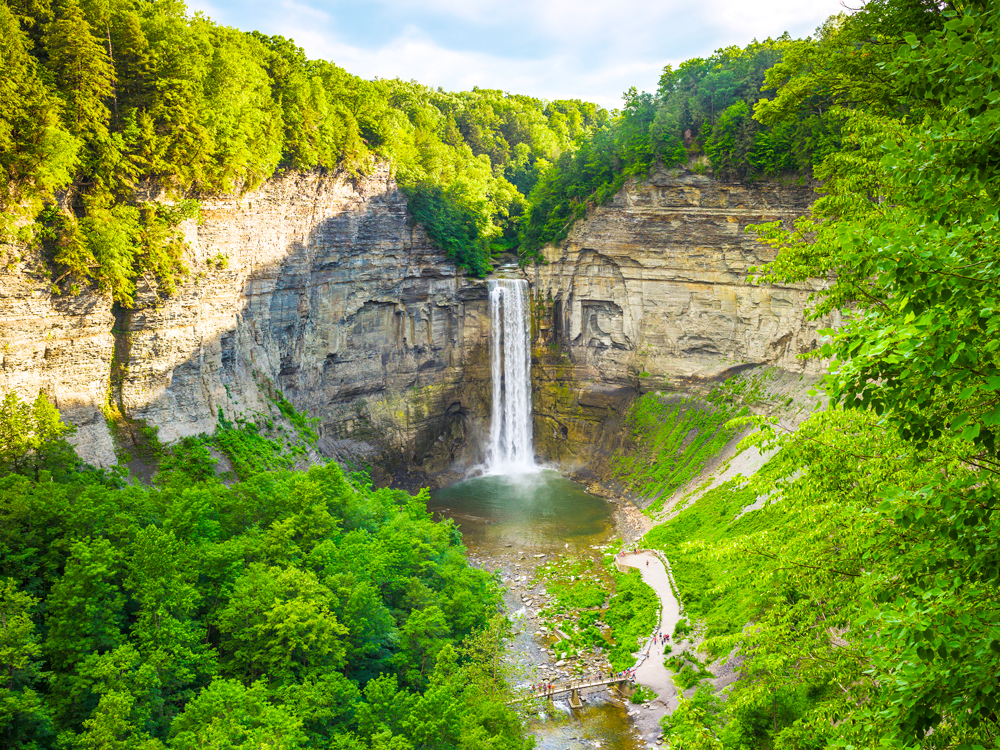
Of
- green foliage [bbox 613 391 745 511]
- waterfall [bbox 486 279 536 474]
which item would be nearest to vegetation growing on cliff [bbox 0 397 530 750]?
green foliage [bbox 613 391 745 511]

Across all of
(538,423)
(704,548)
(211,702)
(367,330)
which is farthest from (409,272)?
(704,548)

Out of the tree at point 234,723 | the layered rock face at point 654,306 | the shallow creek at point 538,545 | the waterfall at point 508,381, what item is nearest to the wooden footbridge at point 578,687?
the shallow creek at point 538,545

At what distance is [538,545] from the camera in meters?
42.2

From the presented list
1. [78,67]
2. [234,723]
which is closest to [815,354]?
[234,723]

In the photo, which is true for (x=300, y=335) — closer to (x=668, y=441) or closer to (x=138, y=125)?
(x=138, y=125)

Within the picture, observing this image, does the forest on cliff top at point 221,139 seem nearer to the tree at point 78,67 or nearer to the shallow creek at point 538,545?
the tree at point 78,67

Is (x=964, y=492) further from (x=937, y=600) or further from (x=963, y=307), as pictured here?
(x=963, y=307)

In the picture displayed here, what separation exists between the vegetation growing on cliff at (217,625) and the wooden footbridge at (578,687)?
2964 millimetres

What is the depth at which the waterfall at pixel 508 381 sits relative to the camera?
56031 millimetres

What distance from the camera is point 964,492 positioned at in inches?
276

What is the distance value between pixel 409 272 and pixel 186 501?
30403 mm

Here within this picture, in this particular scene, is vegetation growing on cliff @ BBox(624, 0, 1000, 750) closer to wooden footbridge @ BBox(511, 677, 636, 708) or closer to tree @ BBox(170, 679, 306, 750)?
tree @ BBox(170, 679, 306, 750)

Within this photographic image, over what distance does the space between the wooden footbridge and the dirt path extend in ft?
2.10

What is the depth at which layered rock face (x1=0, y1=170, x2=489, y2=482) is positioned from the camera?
29.6 m
